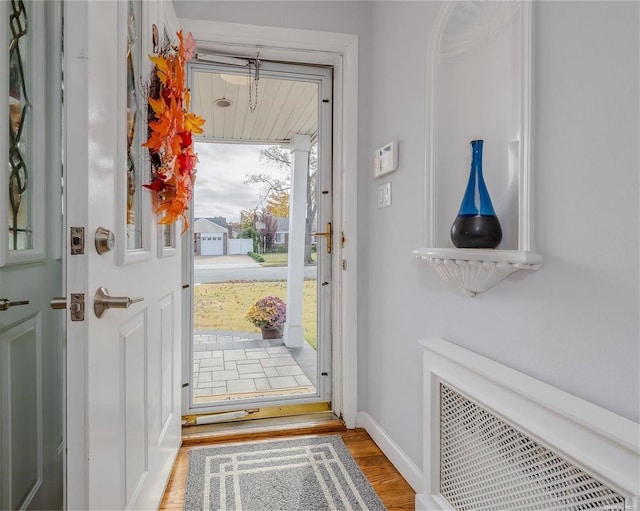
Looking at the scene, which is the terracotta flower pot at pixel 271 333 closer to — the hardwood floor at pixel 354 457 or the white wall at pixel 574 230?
the hardwood floor at pixel 354 457

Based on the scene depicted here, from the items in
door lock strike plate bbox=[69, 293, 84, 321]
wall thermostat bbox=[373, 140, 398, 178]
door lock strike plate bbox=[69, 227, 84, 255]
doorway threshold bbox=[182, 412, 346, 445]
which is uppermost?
wall thermostat bbox=[373, 140, 398, 178]

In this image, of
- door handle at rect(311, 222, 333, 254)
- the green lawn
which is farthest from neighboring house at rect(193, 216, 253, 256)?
door handle at rect(311, 222, 333, 254)

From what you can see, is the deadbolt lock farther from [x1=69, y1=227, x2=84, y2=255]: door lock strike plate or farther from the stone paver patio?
the stone paver patio

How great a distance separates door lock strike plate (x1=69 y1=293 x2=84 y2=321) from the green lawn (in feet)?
4.62

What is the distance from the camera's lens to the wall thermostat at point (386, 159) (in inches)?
68.5

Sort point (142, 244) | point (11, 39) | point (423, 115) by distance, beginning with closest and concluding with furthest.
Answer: point (11, 39), point (142, 244), point (423, 115)

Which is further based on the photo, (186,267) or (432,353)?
(186,267)

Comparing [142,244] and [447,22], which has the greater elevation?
[447,22]

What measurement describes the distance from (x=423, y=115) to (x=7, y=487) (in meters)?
1.84

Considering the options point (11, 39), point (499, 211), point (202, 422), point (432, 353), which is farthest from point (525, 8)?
point (202, 422)

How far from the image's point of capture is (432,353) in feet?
4.38

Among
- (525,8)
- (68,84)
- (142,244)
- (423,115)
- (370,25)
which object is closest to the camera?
(68,84)

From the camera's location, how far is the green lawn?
7.41 ft

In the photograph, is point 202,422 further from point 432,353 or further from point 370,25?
point 370,25
